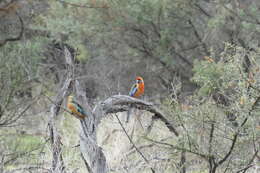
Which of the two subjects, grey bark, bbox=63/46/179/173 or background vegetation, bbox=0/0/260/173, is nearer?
grey bark, bbox=63/46/179/173

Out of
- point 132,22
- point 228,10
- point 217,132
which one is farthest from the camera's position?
point 132,22

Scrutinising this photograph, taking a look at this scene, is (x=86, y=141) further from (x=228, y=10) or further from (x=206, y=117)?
(x=228, y=10)

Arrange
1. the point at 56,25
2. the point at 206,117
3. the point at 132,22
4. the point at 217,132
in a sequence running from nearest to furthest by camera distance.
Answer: the point at 206,117, the point at 217,132, the point at 132,22, the point at 56,25

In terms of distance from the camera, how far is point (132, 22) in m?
13.5

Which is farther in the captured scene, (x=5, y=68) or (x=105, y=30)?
(x=105, y=30)

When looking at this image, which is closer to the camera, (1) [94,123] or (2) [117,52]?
(1) [94,123]

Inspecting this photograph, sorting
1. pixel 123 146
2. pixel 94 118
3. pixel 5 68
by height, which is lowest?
pixel 123 146

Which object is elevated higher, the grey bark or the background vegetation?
the background vegetation

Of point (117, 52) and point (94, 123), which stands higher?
point (117, 52)

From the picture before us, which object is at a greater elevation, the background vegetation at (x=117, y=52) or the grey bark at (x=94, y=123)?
the background vegetation at (x=117, y=52)

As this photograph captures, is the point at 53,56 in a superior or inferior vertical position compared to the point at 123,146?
superior

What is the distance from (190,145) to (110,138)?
189 inches

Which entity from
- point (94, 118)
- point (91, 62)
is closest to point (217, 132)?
point (94, 118)

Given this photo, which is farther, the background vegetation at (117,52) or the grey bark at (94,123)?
the background vegetation at (117,52)
